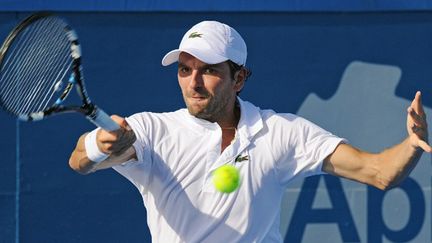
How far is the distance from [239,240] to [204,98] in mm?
561

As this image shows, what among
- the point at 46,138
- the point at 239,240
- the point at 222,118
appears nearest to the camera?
the point at 239,240

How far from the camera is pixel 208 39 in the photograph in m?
4.01

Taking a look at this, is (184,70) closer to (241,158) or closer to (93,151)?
(241,158)

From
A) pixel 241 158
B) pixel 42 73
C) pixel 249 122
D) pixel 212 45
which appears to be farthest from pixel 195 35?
pixel 42 73

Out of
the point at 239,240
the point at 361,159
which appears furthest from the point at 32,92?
the point at 361,159

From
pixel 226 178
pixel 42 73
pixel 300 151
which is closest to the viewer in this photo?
pixel 226 178

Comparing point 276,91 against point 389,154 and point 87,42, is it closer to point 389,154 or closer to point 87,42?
point 87,42

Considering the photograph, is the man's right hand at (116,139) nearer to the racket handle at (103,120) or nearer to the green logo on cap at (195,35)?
the racket handle at (103,120)

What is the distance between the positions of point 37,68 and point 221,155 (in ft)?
2.71

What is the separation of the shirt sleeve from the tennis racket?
829 millimetres

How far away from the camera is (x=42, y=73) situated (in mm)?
4168

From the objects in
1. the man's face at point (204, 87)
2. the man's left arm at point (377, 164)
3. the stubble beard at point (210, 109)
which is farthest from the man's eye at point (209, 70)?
the man's left arm at point (377, 164)

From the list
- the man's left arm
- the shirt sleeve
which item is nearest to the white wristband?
the shirt sleeve

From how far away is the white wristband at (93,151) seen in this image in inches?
140
